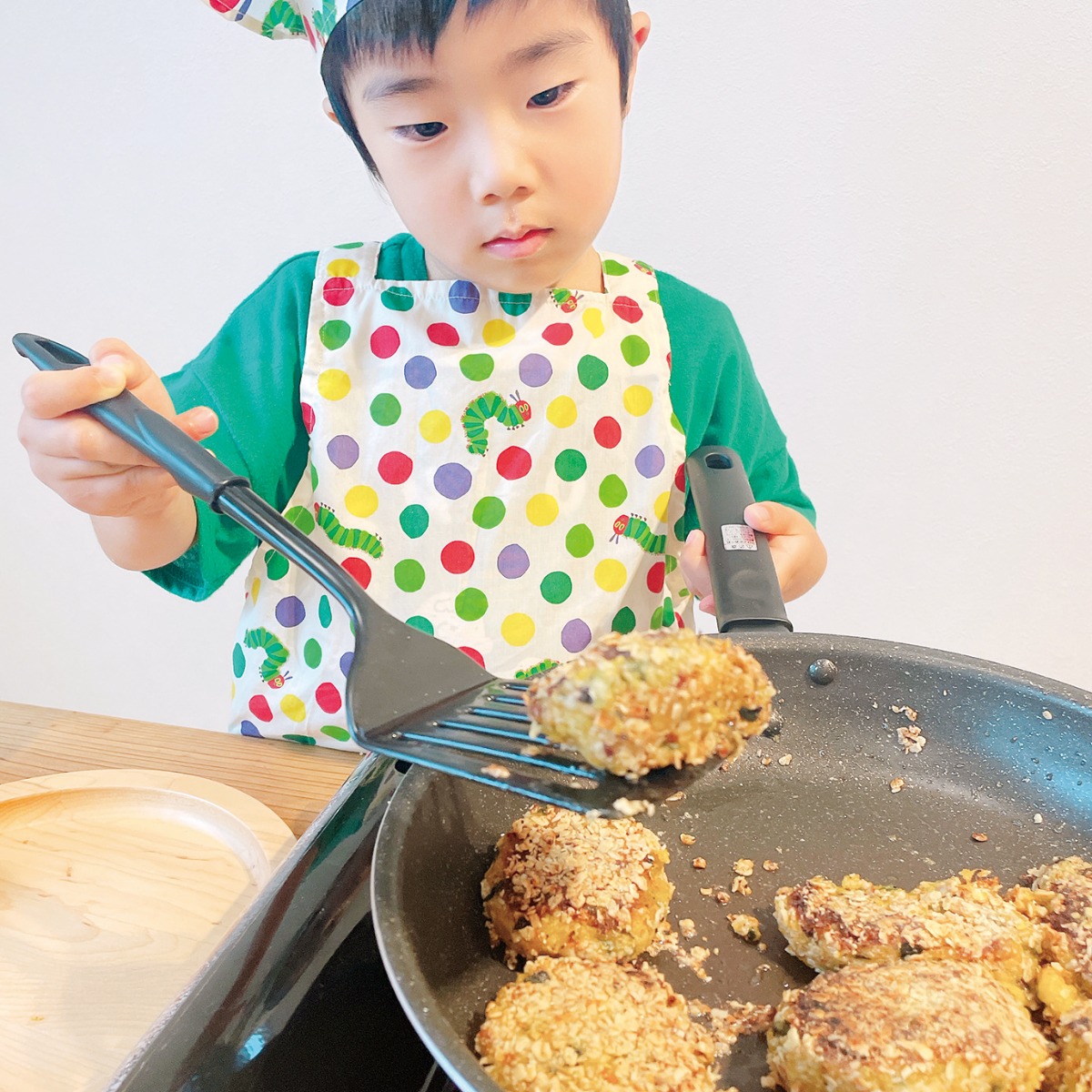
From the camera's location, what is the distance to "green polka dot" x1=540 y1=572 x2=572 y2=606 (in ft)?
3.58

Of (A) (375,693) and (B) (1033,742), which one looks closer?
(A) (375,693)

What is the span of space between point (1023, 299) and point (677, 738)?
128 cm

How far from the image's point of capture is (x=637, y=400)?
110 centimetres

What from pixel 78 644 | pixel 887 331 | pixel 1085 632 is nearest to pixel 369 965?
pixel 887 331

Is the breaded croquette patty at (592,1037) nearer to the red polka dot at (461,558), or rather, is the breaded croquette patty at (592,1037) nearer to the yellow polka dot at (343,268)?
the red polka dot at (461,558)

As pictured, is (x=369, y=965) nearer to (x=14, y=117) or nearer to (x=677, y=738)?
(x=677, y=738)

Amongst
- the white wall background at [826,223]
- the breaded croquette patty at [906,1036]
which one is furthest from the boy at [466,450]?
the breaded croquette patty at [906,1036]

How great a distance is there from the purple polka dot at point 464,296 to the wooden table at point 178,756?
1.78ft

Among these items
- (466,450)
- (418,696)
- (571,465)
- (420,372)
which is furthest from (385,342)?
(418,696)

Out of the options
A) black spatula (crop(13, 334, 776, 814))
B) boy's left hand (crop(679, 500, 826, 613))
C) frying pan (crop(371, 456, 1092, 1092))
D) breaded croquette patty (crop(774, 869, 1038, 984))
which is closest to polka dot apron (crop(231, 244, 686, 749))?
boy's left hand (crop(679, 500, 826, 613))

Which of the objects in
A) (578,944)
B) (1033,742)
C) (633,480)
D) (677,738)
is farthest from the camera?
(633,480)

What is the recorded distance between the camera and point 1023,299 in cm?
142

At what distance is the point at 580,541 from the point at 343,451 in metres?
0.31

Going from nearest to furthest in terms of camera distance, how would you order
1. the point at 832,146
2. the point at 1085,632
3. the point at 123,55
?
the point at 832,146
the point at 123,55
the point at 1085,632
